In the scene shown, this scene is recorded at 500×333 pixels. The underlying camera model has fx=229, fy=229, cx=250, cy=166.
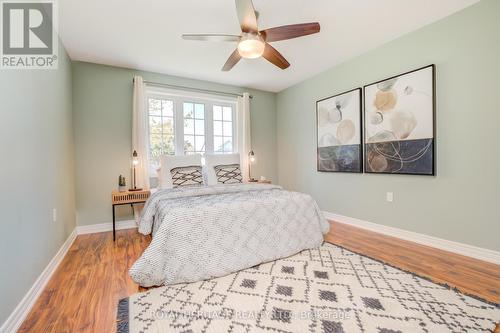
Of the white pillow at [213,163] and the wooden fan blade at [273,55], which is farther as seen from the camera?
the white pillow at [213,163]

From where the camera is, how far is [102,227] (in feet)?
11.1

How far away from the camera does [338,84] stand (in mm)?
3543

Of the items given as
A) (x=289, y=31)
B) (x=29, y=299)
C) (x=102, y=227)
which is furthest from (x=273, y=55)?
(x=102, y=227)

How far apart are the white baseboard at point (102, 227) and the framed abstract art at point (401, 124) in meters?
3.58

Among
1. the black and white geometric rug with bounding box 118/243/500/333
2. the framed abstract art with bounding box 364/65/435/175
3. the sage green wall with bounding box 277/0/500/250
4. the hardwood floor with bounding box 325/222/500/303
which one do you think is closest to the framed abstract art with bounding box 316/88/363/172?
the framed abstract art with bounding box 364/65/435/175

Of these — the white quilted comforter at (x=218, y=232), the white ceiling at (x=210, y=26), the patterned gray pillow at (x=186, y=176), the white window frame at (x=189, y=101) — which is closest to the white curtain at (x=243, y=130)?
the white window frame at (x=189, y=101)

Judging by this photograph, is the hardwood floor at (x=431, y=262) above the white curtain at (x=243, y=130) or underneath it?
underneath

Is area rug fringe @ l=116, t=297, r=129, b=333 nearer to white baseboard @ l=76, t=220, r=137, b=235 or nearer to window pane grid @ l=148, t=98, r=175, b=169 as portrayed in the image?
white baseboard @ l=76, t=220, r=137, b=235

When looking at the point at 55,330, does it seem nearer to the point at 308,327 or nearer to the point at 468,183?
the point at 308,327

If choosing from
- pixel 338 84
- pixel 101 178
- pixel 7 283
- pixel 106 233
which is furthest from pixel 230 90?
pixel 7 283

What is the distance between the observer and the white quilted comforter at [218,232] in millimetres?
1762

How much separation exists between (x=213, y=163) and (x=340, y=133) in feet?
6.55

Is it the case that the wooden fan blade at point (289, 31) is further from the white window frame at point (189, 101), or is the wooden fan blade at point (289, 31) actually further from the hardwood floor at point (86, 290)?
the hardwood floor at point (86, 290)

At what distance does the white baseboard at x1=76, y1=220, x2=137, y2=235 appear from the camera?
3244 mm
